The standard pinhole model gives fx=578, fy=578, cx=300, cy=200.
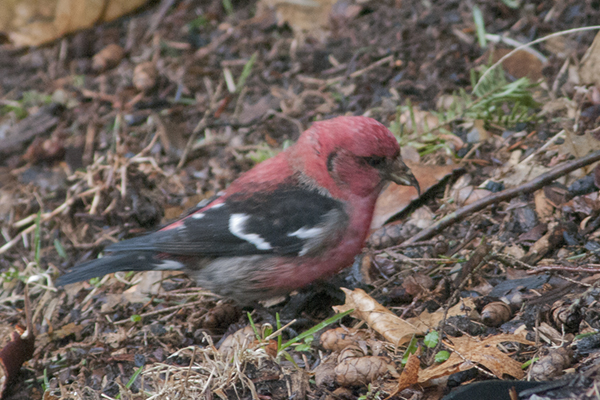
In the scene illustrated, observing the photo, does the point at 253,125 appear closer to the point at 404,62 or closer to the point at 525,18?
the point at 404,62

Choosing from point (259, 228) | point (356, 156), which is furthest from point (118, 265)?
point (356, 156)

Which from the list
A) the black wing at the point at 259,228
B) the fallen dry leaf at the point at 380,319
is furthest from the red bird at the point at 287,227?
the fallen dry leaf at the point at 380,319

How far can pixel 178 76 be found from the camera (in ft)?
16.4

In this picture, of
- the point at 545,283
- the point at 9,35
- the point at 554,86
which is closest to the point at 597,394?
the point at 545,283

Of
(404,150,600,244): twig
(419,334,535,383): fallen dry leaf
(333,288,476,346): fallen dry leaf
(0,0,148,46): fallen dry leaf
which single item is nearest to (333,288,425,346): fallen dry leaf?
(333,288,476,346): fallen dry leaf

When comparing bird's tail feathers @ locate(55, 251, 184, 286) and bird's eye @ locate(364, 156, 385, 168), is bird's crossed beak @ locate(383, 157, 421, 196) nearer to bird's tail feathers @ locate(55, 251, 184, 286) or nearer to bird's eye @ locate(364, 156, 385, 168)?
bird's eye @ locate(364, 156, 385, 168)

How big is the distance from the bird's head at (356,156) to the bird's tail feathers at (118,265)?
89 centimetres

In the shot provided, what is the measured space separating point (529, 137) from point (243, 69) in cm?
255

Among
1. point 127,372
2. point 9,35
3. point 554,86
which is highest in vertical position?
point 9,35

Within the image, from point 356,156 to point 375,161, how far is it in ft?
0.33

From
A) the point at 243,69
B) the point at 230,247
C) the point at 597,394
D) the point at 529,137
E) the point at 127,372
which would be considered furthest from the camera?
the point at 243,69

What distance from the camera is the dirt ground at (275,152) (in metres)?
2.22

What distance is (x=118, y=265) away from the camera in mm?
2891

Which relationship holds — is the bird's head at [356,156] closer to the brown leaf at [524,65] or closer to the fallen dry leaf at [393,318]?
the fallen dry leaf at [393,318]
